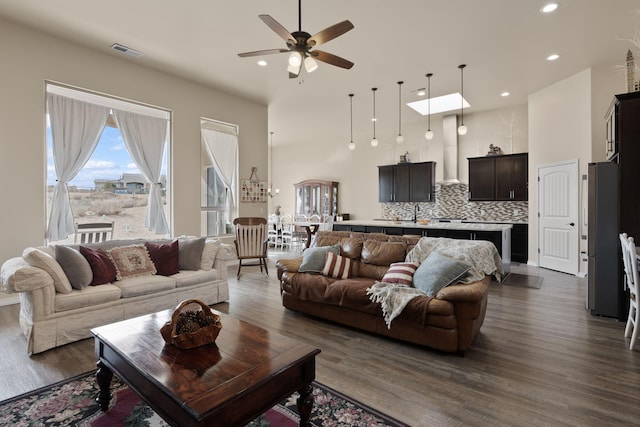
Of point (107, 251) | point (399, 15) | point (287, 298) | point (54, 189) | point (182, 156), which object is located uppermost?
point (399, 15)

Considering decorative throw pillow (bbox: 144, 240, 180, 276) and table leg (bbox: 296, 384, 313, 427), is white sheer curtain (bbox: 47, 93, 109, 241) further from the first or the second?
table leg (bbox: 296, 384, 313, 427)

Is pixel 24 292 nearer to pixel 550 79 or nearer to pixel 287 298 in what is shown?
pixel 287 298

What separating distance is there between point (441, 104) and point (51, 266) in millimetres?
7265

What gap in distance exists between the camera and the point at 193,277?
12.2 feet

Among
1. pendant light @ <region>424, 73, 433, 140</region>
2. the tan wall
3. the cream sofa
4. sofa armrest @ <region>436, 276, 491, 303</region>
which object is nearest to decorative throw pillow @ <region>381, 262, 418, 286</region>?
sofa armrest @ <region>436, 276, 491, 303</region>

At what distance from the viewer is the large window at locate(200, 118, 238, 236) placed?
6.22 meters

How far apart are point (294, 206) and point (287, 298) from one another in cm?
780

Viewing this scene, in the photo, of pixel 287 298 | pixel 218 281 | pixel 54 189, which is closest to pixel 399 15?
pixel 287 298

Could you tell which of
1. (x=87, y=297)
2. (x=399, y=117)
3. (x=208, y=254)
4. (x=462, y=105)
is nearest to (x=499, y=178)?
(x=462, y=105)

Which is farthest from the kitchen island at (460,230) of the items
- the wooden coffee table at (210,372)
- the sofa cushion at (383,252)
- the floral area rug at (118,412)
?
the wooden coffee table at (210,372)

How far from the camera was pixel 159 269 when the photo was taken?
12.0ft

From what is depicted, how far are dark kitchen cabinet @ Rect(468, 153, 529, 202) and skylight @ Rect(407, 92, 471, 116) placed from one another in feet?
4.32

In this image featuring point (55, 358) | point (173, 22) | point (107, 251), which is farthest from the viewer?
point (173, 22)

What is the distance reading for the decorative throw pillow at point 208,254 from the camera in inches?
155
